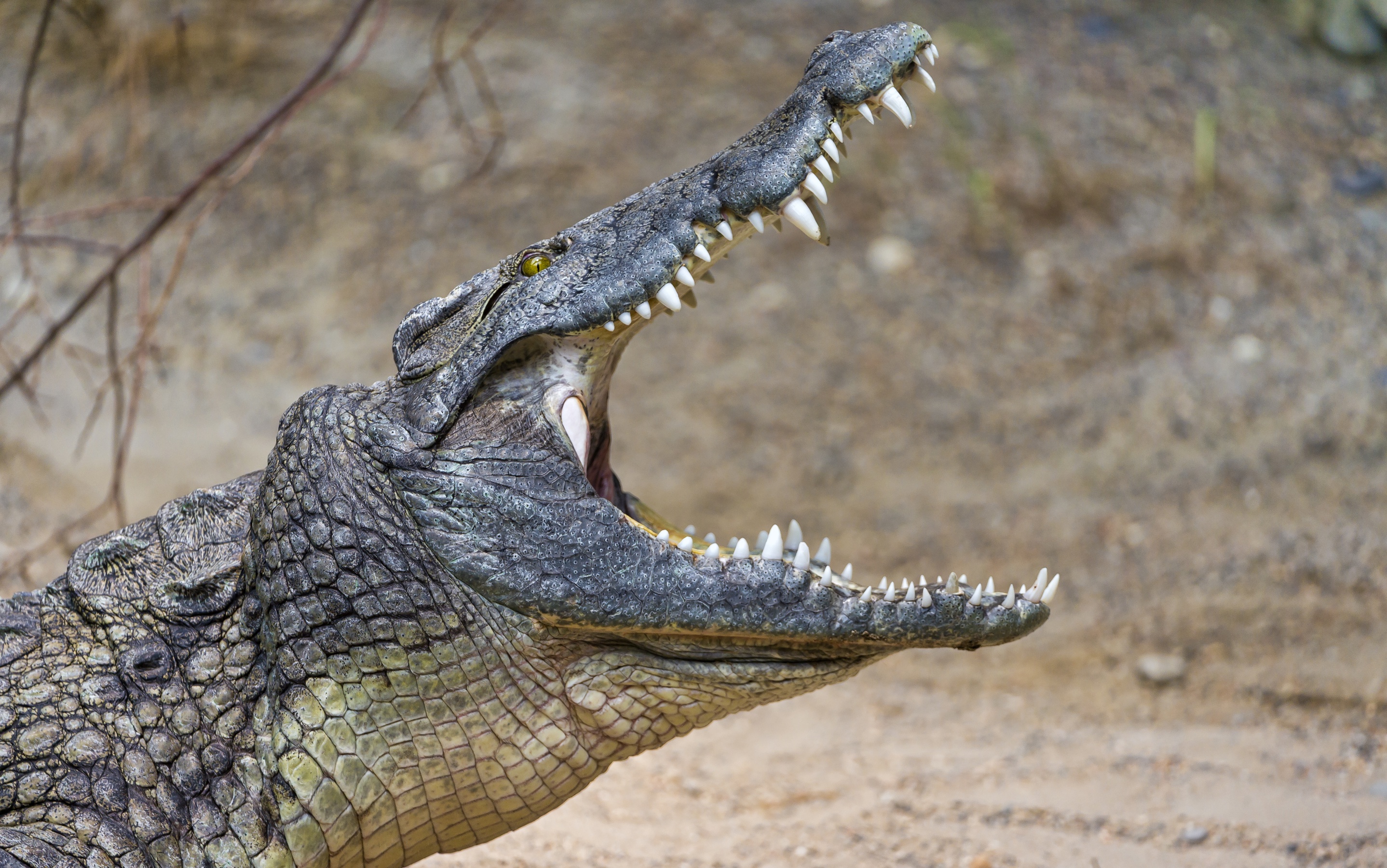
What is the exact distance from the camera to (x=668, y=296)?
2422 mm

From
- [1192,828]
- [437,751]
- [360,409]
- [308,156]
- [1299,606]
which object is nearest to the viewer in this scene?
[437,751]

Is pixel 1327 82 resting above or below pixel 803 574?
above

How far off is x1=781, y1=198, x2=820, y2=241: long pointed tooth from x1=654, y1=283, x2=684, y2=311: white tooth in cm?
29

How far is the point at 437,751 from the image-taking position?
2.35m

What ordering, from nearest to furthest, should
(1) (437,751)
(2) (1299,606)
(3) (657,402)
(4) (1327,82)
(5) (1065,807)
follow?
(1) (437,751), (5) (1065,807), (2) (1299,606), (3) (657,402), (4) (1327,82)

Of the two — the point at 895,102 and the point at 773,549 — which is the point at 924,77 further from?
the point at 773,549

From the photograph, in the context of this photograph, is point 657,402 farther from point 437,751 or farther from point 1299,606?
point 437,751

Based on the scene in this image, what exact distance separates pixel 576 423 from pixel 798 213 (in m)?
0.68

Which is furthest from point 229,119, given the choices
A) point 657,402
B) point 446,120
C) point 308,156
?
point 657,402

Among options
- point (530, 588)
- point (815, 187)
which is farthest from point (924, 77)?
point (530, 588)

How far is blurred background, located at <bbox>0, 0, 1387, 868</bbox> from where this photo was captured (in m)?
4.04

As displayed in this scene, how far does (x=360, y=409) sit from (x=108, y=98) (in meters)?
6.02

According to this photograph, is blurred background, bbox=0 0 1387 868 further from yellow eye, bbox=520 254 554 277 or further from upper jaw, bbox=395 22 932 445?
yellow eye, bbox=520 254 554 277

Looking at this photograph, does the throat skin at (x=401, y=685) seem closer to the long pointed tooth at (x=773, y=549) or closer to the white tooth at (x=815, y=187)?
the long pointed tooth at (x=773, y=549)
